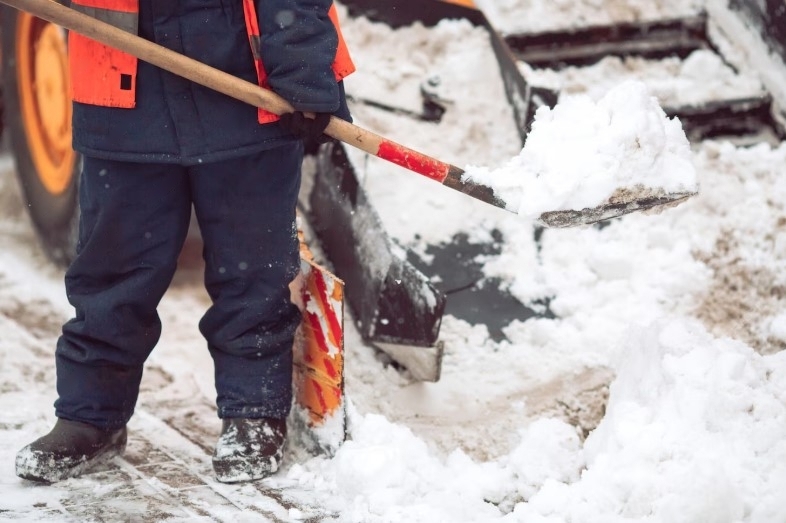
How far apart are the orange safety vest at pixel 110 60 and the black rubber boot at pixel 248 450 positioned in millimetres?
757

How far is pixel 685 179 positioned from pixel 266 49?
3.17ft

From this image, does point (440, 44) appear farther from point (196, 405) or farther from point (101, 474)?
point (101, 474)

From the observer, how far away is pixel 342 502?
6.88ft

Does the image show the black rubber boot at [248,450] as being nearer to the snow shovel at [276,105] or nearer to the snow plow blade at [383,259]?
the snow plow blade at [383,259]

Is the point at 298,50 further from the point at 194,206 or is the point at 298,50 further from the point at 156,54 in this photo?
the point at 194,206

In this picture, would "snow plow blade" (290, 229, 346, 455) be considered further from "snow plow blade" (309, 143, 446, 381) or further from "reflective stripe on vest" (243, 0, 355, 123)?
"reflective stripe on vest" (243, 0, 355, 123)

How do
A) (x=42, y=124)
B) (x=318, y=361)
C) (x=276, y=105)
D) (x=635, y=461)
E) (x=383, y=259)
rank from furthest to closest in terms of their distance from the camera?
1. (x=42, y=124)
2. (x=383, y=259)
3. (x=318, y=361)
4. (x=276, y=105)
5. (x=635, y=461)

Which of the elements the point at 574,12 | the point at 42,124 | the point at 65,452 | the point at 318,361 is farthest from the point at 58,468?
the point at 574,12

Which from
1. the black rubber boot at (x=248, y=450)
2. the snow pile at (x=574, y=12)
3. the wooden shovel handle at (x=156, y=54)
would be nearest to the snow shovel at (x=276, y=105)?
the wooden shovel handle at (x=156, y=54)

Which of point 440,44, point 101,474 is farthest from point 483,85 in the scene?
point 101,474

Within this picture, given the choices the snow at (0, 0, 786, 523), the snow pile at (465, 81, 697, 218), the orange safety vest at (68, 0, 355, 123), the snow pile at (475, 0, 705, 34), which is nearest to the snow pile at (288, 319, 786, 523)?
the snow at (0, 0, 786, 523)

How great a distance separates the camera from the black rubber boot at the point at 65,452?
6.98 ft

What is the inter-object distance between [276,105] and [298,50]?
13 cm

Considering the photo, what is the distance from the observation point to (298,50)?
201cm
